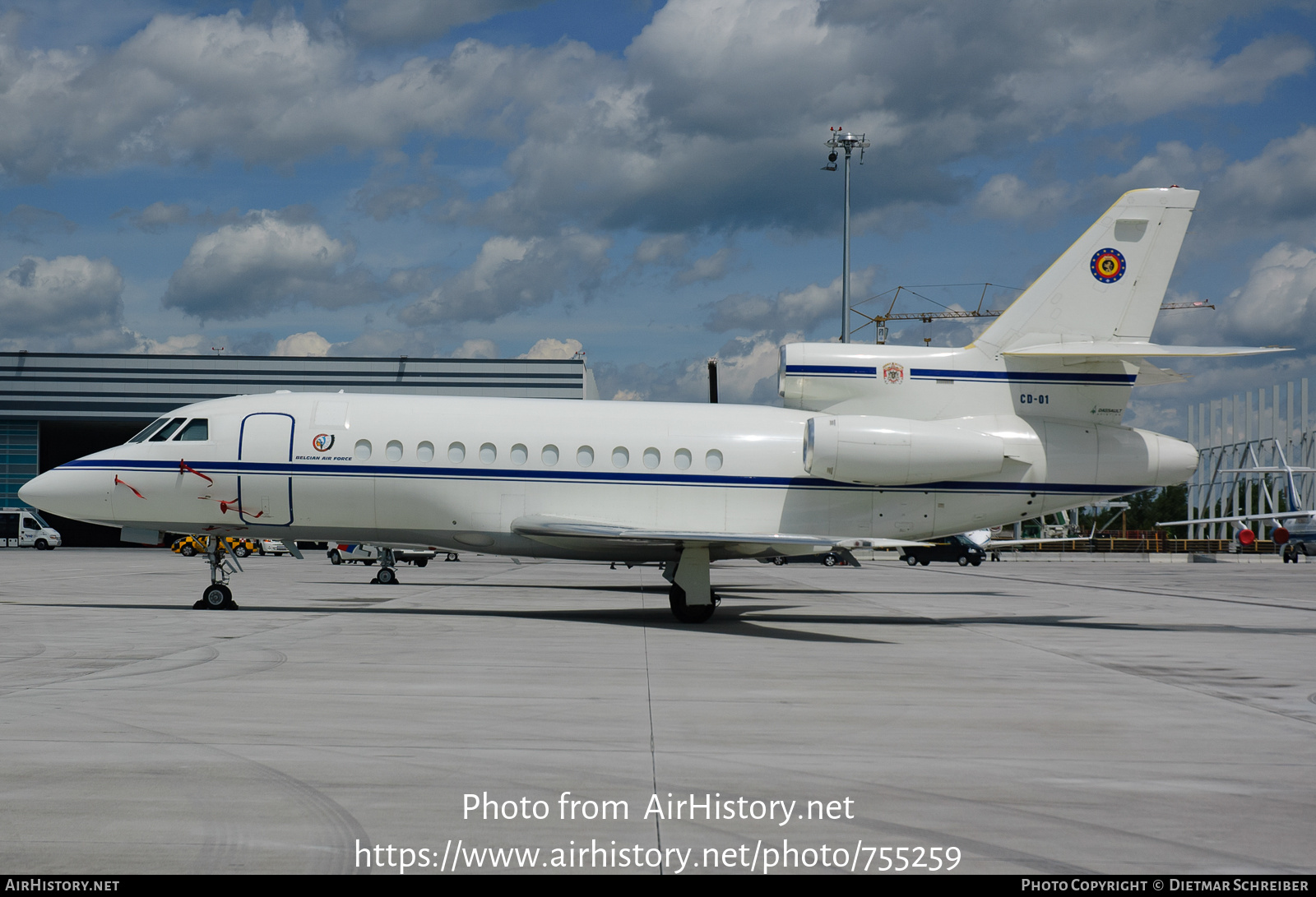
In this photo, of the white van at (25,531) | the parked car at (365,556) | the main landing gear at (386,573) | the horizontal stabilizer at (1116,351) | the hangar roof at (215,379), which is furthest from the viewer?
the white van at (25,531)

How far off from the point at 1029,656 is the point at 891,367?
6229 mm

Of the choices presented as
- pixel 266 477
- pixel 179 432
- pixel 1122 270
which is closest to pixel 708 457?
pixel 266 477

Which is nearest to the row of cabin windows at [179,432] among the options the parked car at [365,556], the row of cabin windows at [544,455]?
the row of cabin windows at [544,455]

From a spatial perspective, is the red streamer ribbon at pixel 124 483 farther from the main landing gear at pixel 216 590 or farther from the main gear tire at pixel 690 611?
the main gear tire at pixel 690 611

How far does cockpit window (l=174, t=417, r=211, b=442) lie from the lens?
18.2 meters

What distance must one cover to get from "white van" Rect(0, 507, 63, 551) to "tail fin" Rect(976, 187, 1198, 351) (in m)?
71.5

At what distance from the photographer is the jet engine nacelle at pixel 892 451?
17266 mm

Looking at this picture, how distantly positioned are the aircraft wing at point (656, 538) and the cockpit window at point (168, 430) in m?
6.44

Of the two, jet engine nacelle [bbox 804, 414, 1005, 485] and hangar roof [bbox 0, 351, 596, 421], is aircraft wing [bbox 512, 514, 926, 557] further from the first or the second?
hangar roof [bbox 0, 351, 596, 421]

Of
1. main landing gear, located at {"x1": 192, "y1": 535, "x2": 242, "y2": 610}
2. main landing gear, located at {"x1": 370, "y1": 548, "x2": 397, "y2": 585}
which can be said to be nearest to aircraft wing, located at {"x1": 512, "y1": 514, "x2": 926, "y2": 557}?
main landing gear, located at {"x1": 192, "y1": 535, "x2": 242, "y2": 610}

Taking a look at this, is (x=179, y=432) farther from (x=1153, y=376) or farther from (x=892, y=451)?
(x=1153, y=376)
